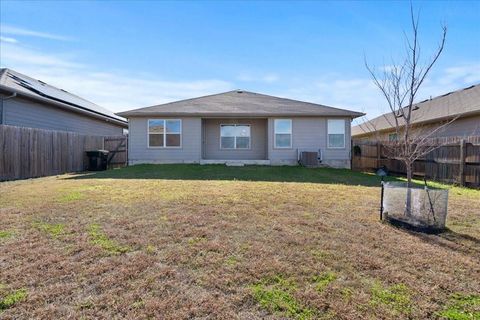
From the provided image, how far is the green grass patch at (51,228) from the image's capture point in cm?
415

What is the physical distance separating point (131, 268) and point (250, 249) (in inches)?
53.9

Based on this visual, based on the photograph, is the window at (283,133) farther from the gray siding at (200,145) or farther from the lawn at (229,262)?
the lawn at (229,262)

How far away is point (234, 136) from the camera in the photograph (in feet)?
52.3

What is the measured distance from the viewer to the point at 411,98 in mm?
5223

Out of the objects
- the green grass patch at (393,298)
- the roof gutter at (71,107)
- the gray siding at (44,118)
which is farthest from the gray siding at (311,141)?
the green grass patch at (393,298)

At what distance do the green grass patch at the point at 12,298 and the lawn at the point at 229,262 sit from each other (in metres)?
0.01

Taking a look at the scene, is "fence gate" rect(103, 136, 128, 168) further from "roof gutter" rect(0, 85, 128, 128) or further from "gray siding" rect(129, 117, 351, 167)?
"roof gutter" rect(0, 85, 128, 128)

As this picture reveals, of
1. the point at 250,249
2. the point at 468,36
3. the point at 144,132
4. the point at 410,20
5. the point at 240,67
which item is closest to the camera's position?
the point at 250,249

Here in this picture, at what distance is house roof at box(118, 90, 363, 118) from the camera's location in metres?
14.6

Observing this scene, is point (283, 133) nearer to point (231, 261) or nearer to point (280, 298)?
point (231, 261)

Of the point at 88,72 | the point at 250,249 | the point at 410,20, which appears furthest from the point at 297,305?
the point at 88,72

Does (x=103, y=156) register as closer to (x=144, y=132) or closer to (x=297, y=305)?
(x=144, y=132)

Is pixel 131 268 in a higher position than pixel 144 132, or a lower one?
lower

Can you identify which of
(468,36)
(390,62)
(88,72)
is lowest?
(390,62)
